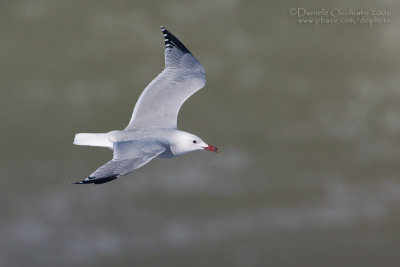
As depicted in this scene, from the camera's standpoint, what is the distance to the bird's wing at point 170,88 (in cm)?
869

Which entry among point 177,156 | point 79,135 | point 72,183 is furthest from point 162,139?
point 72,183

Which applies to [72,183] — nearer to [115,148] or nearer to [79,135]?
[115,148]

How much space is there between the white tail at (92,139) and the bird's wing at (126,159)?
14.9 inches

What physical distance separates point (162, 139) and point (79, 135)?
948 millimetres

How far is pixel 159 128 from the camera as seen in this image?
844 cm

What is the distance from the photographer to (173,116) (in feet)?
28.8

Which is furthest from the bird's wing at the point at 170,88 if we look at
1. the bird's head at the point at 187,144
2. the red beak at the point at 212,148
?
the red beak at the point at 212,148

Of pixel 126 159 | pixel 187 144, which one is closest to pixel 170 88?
pixel 187 144

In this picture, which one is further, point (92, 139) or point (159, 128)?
point (159, 128)

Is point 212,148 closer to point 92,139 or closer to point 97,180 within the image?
point 92,139

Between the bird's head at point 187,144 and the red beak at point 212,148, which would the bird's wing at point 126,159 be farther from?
the red beak at point 212,148

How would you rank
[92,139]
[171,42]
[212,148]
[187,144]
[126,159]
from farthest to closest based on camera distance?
[171,42]
[212,148]
[187,144]
[92,139]
[126,159]

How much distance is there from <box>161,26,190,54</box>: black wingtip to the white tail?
1.89 m

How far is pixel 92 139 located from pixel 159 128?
79 centimetres
